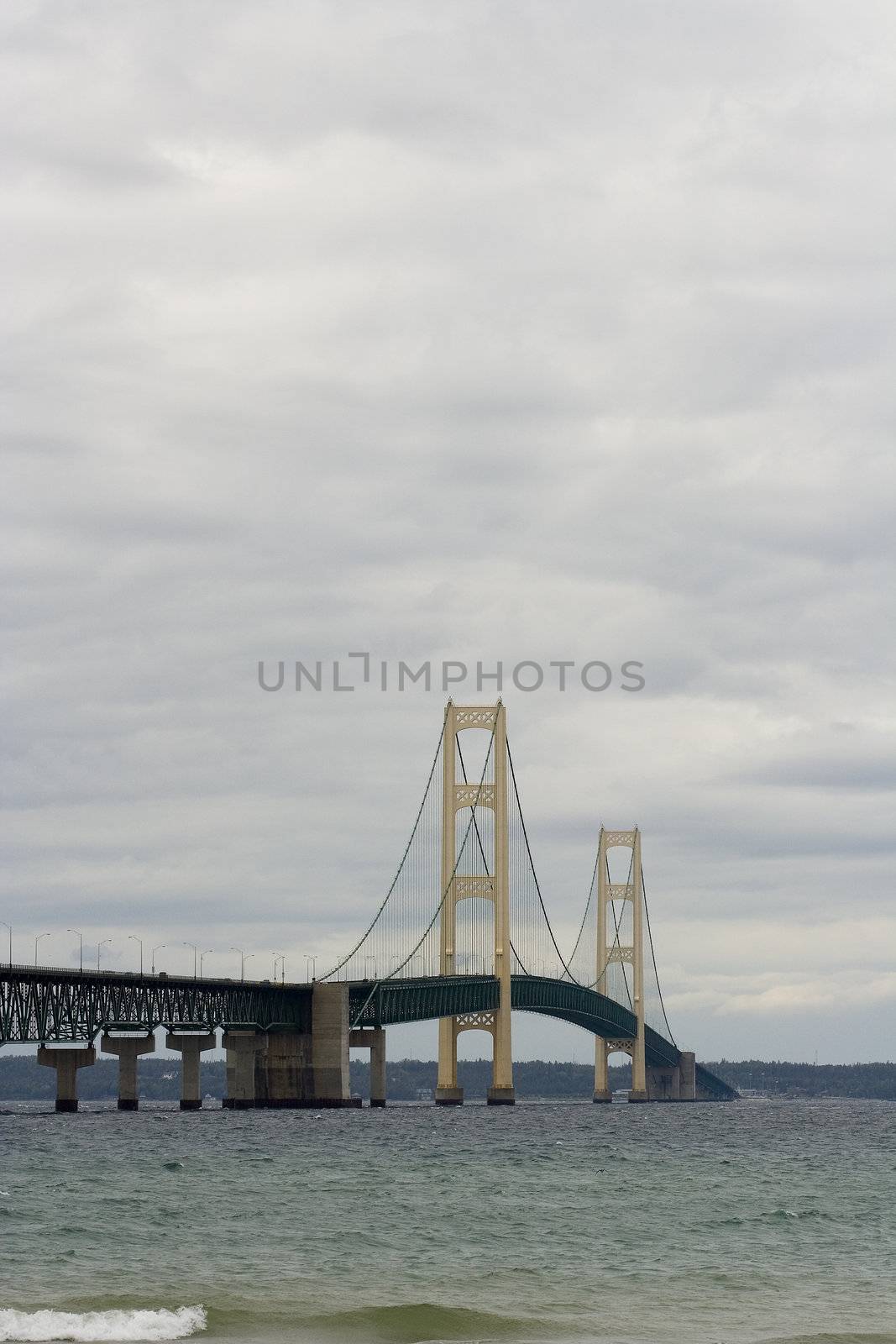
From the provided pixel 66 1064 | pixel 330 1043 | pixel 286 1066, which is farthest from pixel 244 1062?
pixel 66 1064

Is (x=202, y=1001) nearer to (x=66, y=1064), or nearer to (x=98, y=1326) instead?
(x=66, y=1064)

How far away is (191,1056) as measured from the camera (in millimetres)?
122188

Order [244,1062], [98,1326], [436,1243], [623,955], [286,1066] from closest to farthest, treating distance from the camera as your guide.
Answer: [98,1326] → [436,1243] → [286,1066] → [244,1062] → [623,955]

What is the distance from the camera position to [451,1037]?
12850 cm

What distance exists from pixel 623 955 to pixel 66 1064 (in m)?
86.3

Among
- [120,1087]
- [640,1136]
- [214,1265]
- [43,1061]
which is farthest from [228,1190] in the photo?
[120,1087]

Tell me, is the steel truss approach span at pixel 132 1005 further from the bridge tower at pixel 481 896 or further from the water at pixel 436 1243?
the water at pixel 436 1243

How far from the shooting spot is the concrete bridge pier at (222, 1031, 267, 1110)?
121188 mm

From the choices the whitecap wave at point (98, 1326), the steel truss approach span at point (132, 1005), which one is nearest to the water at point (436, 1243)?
the whitecap wave at point (98, 1326)

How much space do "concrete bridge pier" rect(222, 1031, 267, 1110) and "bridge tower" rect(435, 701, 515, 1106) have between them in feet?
41.0

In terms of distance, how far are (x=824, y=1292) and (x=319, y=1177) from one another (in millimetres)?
24210

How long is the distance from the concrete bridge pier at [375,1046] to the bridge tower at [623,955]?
45.4 metres

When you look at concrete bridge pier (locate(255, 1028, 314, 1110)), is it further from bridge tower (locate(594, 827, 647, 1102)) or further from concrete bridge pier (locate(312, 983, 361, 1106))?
bridge tower (locate(594, 827, 647, 1102))

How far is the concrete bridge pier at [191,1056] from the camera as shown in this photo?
120750 mm
